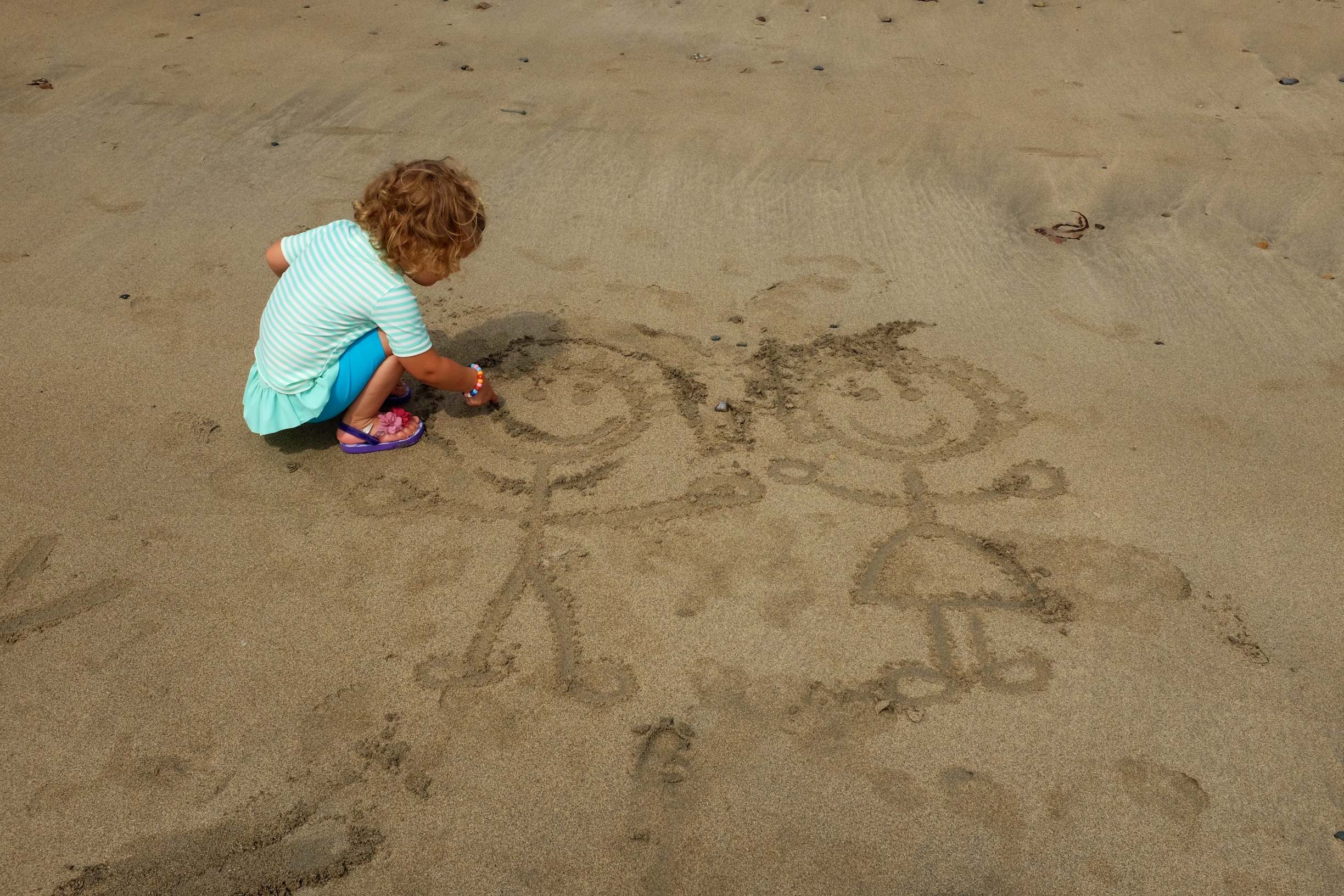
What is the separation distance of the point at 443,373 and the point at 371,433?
1.08ft

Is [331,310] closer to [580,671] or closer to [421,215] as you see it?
[421,215]

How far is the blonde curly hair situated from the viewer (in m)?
2.47

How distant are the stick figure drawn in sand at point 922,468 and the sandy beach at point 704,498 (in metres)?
0.02

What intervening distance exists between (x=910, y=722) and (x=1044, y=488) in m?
1.03

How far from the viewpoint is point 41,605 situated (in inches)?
90.9

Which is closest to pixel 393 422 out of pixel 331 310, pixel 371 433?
pixel 371 433

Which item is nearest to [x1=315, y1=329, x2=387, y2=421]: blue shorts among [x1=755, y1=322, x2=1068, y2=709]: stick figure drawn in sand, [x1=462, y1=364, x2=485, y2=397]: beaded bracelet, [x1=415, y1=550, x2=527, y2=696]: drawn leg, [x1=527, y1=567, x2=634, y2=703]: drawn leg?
[x1=462, y1=364, x2=485, y2=397]: beaded bracelet

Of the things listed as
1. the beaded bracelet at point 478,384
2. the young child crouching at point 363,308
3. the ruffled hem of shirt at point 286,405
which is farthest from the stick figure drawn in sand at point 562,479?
the ruffled hem of shirt at point 286,405

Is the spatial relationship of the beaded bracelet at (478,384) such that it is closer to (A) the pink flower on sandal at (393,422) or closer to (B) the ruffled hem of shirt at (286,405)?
(A) the pink flower on sandal at (393,422)

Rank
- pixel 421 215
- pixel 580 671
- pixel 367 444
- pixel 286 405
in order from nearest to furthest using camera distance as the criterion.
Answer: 1. pixel 580 671
2. pixel 421 215
3. pixel 286 405
4. pixel 367 444

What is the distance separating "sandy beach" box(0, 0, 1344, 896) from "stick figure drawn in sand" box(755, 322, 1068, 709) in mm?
16

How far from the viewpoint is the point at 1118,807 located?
1.97 m

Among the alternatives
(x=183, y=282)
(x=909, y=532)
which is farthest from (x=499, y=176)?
(x=909, y=532)

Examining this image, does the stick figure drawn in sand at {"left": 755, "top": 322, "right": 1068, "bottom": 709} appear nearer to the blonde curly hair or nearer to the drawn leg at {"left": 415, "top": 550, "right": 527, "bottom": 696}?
the drawn leg at {"left": 415, "top": 550, "right": 527, "bottom": 696}
